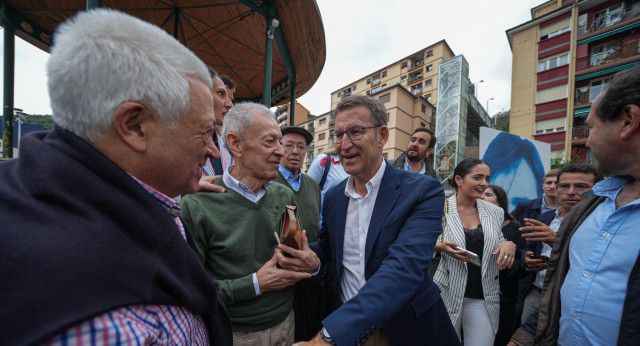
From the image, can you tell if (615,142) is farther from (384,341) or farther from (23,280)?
(23,280)

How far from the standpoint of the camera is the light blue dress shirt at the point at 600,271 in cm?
133

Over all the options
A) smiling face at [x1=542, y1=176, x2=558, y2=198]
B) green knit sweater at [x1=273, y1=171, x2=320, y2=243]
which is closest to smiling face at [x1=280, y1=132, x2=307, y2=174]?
green knit sweater at [x1=273, y1=171, x2=320, y2=243]

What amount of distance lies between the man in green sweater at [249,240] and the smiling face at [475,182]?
2247 millimetres

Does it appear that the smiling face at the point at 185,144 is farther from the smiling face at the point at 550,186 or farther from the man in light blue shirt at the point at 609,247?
the smiling face at the point at 550,186

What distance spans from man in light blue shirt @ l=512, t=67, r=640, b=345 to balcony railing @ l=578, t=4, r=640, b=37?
31.3 m

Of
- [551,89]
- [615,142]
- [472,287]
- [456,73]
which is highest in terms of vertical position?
[456,73]

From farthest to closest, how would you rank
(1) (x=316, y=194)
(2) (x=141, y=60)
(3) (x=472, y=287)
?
(1) (x=316, y=194), (3) (x=472, y=287), (2) (x=141, y=60)

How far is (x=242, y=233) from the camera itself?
169cm

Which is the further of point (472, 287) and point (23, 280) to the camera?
point (472, 287)

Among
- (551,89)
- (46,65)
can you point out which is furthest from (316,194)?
(551,89)

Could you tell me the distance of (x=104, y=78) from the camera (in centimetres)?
73

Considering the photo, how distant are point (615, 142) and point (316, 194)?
2.64 meters

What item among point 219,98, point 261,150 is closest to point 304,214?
point 261,150

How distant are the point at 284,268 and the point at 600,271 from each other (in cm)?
176
